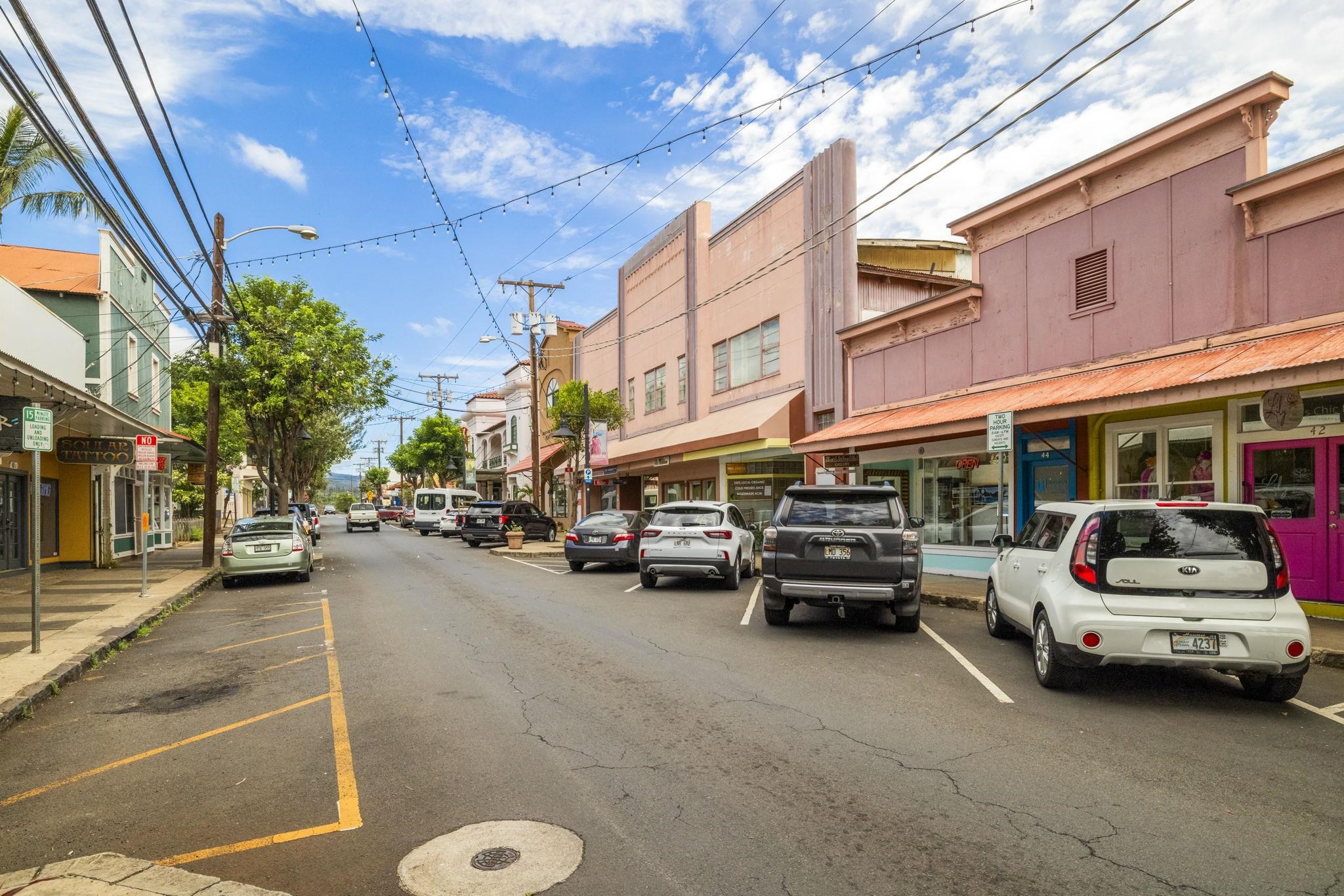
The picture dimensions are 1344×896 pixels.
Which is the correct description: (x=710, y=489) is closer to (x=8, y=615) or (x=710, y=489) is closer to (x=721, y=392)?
(x=721, y=392)

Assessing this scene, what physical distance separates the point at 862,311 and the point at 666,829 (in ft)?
58.3

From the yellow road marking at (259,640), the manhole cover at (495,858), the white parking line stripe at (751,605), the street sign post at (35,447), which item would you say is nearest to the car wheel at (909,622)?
the white parking line stripe at (751,605)

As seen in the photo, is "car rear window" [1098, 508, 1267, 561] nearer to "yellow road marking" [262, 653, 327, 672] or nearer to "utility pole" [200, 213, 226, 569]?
"yellow road marking" [262, 653, 327, 672]

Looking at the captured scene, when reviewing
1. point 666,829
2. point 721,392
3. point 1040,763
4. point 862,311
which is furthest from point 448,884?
point 721,392

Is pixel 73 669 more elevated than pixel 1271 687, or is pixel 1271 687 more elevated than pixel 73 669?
pixel 1271 687

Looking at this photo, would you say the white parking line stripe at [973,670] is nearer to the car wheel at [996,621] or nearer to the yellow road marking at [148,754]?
the car wheel at [996,621]

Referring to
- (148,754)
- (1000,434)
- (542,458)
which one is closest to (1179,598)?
(1000,434)

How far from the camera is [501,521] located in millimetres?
30812

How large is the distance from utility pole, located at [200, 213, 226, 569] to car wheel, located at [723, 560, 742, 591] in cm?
1238

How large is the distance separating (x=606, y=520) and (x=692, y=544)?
456cm

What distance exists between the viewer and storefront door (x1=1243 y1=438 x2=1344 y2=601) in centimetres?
1034

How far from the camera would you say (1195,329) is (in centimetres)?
1190

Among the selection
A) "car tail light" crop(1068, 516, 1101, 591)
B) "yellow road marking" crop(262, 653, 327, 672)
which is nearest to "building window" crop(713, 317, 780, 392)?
"yellow road marking" crop(262, 653, 327, 672)

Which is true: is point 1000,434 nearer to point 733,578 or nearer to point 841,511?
point 841,511
